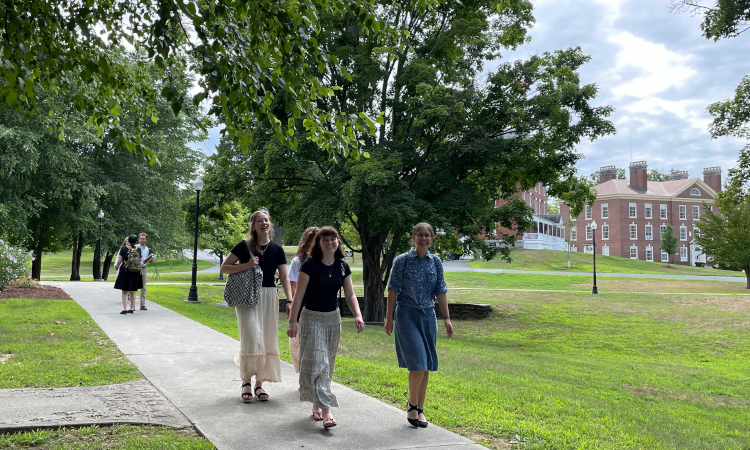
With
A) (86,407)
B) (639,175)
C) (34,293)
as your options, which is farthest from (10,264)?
(639,175)

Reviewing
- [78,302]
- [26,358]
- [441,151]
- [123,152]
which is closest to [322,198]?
[441,151]

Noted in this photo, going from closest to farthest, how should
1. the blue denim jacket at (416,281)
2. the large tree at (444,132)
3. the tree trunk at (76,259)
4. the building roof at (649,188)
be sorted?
the blue denim jacket at (416,281) < the large tree at (444,132) < the tree trunk at (76,259) < the building roof at (649,188)

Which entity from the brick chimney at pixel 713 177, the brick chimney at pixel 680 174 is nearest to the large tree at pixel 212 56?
the brick chimney at pixel 713 177

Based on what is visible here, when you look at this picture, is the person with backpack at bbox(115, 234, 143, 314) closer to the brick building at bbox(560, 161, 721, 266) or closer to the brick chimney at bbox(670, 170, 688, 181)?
the brick building at bbox(560, 161, 721, 266)

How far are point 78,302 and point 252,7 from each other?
14.1 metres

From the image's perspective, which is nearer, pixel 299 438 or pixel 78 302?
pixel 299 438

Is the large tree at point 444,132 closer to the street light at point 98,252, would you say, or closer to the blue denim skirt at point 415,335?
the blue denim skirt at point 415,335

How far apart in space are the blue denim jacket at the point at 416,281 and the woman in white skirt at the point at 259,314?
4.20ft

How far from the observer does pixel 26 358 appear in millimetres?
8094

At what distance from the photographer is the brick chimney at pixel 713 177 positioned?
81.9m

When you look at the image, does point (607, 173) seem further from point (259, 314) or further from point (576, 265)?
point (259, 314)

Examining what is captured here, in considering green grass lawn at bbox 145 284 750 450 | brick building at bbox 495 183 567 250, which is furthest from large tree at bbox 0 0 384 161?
brick building at bbox 495 183 567 250

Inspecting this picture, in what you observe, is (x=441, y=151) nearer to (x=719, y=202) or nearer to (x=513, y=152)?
(x=513, y=152)

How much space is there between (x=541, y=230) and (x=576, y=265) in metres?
17.8
